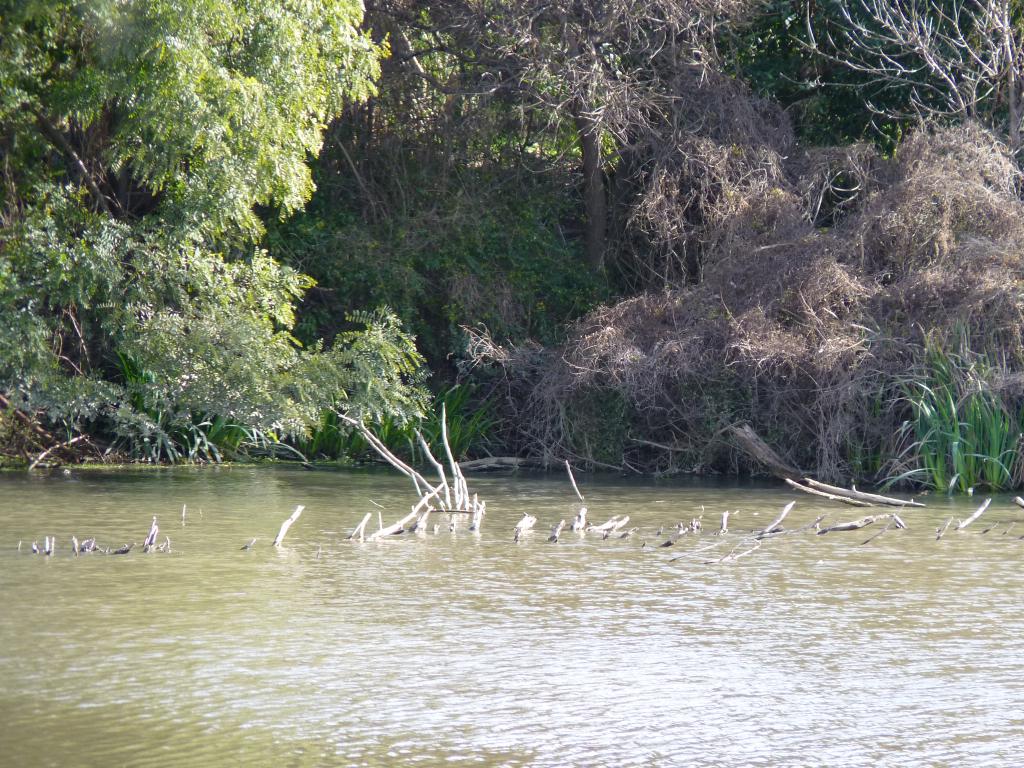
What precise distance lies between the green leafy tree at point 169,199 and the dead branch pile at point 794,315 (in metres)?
2.40

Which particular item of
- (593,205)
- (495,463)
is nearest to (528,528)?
(495,463)

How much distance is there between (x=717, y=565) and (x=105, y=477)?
7620 millimetres

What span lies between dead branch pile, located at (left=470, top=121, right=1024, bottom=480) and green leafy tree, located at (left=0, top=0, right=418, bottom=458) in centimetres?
240

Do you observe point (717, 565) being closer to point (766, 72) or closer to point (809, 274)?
point (809, 274)

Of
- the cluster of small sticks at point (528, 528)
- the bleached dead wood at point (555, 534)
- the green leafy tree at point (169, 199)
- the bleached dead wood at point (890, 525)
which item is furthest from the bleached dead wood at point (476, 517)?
the green leafy tree at point (169, 199)

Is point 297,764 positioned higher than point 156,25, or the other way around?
point 156,25

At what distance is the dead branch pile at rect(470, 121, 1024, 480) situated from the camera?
48.0 ft

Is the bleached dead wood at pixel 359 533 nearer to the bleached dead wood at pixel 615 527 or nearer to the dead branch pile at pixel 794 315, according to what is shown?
the bleached dead wood at pixel 615 527

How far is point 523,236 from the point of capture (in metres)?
18.4

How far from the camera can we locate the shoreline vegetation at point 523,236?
1390cm

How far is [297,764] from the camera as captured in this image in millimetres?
5125

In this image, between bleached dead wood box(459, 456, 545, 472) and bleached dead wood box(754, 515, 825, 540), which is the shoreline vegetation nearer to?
bleached dead wood box(459, 456, 545, 472)

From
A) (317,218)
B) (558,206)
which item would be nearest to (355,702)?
(317,218)

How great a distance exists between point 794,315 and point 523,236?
4490mm
